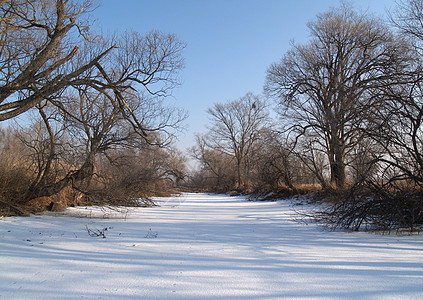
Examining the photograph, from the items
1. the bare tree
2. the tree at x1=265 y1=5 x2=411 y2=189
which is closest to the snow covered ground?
the tree at x1=265 y1=5 x2=411 y2=189

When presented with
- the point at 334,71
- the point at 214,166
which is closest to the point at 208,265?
the point at 334,71

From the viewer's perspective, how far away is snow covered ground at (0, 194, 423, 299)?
269 centimetres

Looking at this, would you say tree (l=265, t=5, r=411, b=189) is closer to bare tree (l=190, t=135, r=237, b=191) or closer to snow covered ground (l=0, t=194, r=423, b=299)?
snow covered ground (l=0, t=194, r=423, b=299)

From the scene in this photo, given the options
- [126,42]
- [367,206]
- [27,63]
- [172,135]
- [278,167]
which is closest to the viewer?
[367,206]

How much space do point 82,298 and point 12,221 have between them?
17.8 ft

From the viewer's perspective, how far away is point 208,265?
3.57 m

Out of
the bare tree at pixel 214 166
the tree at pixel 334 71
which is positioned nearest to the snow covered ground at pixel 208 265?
the tree at pixel 334 71

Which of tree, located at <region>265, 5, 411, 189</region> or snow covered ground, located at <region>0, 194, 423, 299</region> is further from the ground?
tree, located at <region>265, 5, 411, 189</region>

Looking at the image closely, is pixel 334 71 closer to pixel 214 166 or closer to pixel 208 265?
pixel 208 265

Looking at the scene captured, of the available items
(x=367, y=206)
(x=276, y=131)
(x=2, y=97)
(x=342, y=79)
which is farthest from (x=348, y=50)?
(x=2, y=97)

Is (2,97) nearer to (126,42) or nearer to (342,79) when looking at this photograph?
(126,42)

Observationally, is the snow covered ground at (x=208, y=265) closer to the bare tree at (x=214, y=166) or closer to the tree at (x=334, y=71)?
the tree at (x=334, y=71)

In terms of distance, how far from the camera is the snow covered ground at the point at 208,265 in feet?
8.83

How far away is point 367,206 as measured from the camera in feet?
20.0
